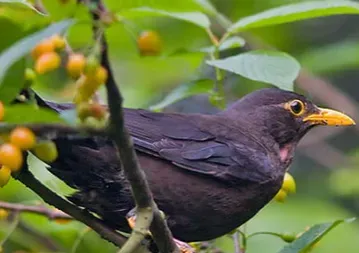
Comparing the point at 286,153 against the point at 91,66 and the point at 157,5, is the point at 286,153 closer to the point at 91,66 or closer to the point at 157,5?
the point at 157,5

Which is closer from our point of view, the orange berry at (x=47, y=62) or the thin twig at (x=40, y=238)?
the orange berry at (x=47, y=62)

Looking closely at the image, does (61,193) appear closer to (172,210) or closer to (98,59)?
(172,210)

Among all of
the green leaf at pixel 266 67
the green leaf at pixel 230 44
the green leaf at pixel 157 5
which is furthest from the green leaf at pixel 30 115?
the green leaf at pixel 230 44

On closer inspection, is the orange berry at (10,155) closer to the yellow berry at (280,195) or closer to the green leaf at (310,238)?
the green leaf at (310,238)

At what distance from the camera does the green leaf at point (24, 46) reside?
84.6 inches

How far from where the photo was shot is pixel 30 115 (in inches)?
89.5

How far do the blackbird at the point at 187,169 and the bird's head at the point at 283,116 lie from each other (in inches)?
1.0

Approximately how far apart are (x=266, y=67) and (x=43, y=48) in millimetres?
1476

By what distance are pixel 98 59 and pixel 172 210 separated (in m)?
2.17

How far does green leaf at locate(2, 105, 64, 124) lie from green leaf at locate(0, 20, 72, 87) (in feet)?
0.44

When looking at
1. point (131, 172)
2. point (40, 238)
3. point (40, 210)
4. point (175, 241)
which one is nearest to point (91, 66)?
point (131, 172)

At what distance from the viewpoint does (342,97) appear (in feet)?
26.2

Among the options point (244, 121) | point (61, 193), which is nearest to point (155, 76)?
point (244, 121)

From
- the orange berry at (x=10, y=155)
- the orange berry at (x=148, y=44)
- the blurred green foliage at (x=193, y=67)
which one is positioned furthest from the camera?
the blurred green foliage at (x=193, y=67)
